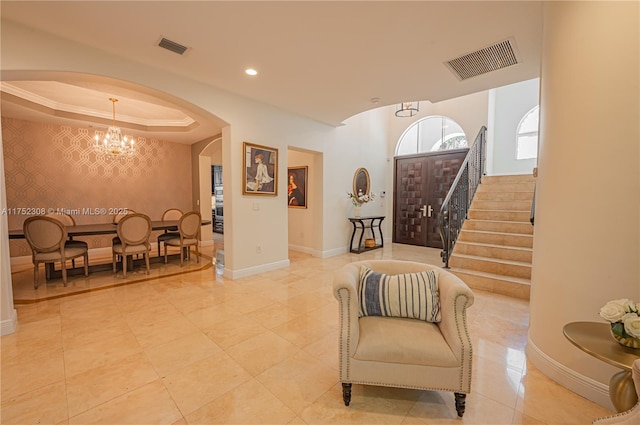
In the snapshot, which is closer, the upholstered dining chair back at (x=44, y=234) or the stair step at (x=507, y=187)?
the upholstered dining chair back at (x=44, y=234)

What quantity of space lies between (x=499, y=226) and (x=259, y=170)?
4047 millimetres

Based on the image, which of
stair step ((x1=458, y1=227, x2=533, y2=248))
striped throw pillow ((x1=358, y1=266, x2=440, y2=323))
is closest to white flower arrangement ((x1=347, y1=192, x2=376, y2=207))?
stair step ((x1=458, y1=227, x2=533, y2=248))

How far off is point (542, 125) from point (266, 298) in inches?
129

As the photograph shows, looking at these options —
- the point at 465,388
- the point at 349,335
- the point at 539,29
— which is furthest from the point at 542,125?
the point at 349,335

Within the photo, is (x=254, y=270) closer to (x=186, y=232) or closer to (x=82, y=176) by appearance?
(x=186, y=232)

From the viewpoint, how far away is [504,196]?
498cm

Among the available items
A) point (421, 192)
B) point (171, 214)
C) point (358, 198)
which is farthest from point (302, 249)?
point (421, 192)

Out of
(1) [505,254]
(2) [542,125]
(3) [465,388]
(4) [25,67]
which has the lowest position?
(3) [465,388]

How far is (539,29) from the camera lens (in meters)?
2.38

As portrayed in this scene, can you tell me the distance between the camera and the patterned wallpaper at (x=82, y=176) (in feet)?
15.8

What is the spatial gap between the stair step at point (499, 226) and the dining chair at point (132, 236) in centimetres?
537

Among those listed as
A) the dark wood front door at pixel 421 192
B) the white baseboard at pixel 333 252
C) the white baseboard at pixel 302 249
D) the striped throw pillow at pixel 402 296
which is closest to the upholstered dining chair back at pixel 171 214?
the white baseboard at pixel 302 249

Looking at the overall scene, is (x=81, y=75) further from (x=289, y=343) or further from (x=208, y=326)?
(x=289, y=343)

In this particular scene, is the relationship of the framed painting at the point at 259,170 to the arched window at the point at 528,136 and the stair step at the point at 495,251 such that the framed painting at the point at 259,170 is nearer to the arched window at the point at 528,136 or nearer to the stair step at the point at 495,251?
the stair step at the point at 495,251
